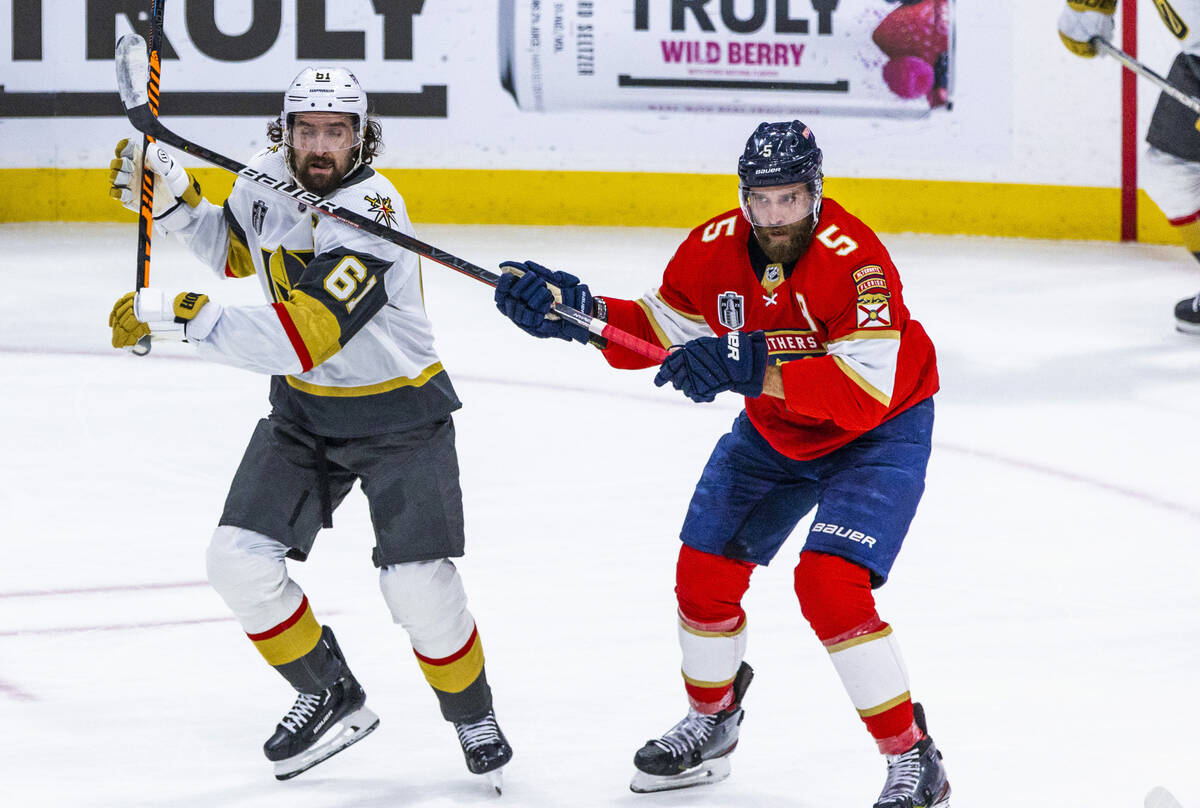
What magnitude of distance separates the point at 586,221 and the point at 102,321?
2.37 meters

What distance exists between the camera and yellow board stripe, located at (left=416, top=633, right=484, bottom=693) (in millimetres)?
2938

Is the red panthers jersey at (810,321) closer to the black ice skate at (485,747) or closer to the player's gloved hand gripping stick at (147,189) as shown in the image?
the black ice skate at (485,747)

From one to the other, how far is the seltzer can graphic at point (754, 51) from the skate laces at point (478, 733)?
4951 millimetres

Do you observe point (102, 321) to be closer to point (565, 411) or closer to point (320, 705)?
point (565, 411)

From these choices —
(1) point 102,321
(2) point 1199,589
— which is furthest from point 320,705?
(1) point 102,321

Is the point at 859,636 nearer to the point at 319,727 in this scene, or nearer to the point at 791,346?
the point at 791,346

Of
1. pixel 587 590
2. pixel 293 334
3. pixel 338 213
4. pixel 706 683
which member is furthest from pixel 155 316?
pixel 587 590

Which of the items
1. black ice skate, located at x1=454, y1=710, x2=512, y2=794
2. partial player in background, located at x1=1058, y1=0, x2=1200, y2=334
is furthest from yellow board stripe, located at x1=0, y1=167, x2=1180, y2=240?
black ice skate, located at x1=454, y1=710, x2=512, y2=794

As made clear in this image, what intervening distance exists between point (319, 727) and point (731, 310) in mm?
981

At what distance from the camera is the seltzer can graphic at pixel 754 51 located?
24.3 ft

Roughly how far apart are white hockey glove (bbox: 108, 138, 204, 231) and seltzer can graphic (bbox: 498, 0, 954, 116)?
15.0 ft

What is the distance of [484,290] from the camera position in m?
6.96

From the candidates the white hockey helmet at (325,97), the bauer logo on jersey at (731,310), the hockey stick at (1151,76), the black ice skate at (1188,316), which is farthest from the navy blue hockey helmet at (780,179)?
the black ice skate at (1188,316)

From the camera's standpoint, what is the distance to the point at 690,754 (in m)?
2.95
